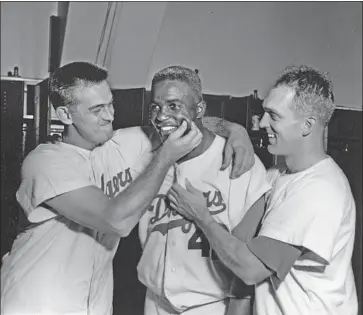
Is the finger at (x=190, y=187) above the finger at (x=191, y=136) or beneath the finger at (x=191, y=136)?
beneath

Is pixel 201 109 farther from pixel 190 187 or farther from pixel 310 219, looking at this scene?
pixel 310 219

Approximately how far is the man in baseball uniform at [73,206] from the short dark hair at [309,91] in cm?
13

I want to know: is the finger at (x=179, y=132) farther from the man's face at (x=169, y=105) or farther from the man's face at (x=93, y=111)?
the man's face at (x=93, y=111)

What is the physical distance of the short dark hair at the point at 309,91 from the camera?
0.73 m

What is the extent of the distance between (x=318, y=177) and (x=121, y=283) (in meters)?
0.45

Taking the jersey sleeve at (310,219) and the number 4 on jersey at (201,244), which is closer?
the jersey sleeve at (310,219)

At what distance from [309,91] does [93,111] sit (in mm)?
366

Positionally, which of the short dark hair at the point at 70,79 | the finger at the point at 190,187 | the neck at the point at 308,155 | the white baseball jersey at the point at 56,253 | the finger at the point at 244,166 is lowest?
the white baseball jersey at the point at 56,253

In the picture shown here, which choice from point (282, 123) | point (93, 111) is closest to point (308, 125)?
point (282, 123)

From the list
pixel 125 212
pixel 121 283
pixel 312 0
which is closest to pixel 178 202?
pixel 125 212

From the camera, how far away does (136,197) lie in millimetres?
682

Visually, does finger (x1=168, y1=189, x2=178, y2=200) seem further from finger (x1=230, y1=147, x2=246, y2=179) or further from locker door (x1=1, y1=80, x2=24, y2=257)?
locker door (x1=1, y1=80, x2=24, y2=257)

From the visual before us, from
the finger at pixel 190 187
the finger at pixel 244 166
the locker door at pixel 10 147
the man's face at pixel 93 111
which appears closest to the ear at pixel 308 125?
the finger at pixel 244 166

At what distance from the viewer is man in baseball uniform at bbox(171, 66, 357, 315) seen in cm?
67
